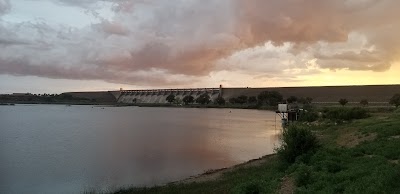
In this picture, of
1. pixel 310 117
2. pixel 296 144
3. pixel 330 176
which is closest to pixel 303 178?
pixel 330 176

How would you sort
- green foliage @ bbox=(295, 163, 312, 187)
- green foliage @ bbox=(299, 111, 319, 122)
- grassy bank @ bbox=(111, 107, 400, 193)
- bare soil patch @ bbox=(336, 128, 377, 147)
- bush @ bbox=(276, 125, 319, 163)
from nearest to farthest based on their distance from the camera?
grassy bank @ bbox=(111, 107, 400, 193)
green foliage @ bbox=(295, 163, 312, 187)
bush @ bbox=(276, 125, 319, 163)
bare soil patch @ bbox=(336, 128, 377, 147)
green foliage @ bbox=(299, 111, 319, 122)

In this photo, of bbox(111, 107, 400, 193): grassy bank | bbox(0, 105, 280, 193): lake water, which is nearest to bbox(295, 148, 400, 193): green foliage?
bbox(111, 107, 400, 193): grassy bank

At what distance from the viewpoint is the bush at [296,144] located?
22484mm

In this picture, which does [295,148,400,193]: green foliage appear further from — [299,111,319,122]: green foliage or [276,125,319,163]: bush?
[299,111,319,122]: green foliage

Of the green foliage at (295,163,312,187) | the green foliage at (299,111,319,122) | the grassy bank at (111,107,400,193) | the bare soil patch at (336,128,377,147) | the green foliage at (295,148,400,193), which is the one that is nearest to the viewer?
the green foliage at (295,148,400,193)

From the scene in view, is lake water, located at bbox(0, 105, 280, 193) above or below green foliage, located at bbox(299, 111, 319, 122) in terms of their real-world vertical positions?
below

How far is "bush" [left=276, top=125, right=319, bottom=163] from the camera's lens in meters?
22.5

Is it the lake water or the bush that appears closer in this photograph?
the bush

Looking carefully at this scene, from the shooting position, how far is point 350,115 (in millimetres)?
60781

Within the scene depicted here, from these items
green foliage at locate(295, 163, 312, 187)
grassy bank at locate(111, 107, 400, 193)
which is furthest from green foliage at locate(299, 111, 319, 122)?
green foliage at locate(295, 163, 312, 187)

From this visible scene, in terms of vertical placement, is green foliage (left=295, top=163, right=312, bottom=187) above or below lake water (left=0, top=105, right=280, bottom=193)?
above

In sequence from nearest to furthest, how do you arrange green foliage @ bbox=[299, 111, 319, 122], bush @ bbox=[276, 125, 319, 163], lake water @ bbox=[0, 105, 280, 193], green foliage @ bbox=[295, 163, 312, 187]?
green foliage @ bbox=[295, 163, 312, 187] → bush @ bbox=[276, 125, 319, 163] → lake water @ bbox=[0, 105, 280, 193] → green foliage @ bbox=[299, 111, 319, 122]

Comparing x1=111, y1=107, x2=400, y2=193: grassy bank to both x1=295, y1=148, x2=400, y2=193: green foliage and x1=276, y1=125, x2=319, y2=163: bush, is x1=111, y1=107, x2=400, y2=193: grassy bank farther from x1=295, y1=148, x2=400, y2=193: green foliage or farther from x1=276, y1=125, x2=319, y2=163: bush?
x1=276, y1=125, x2=319, y2=163: bush

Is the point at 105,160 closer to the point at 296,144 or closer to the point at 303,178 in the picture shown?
the point at 296,144
